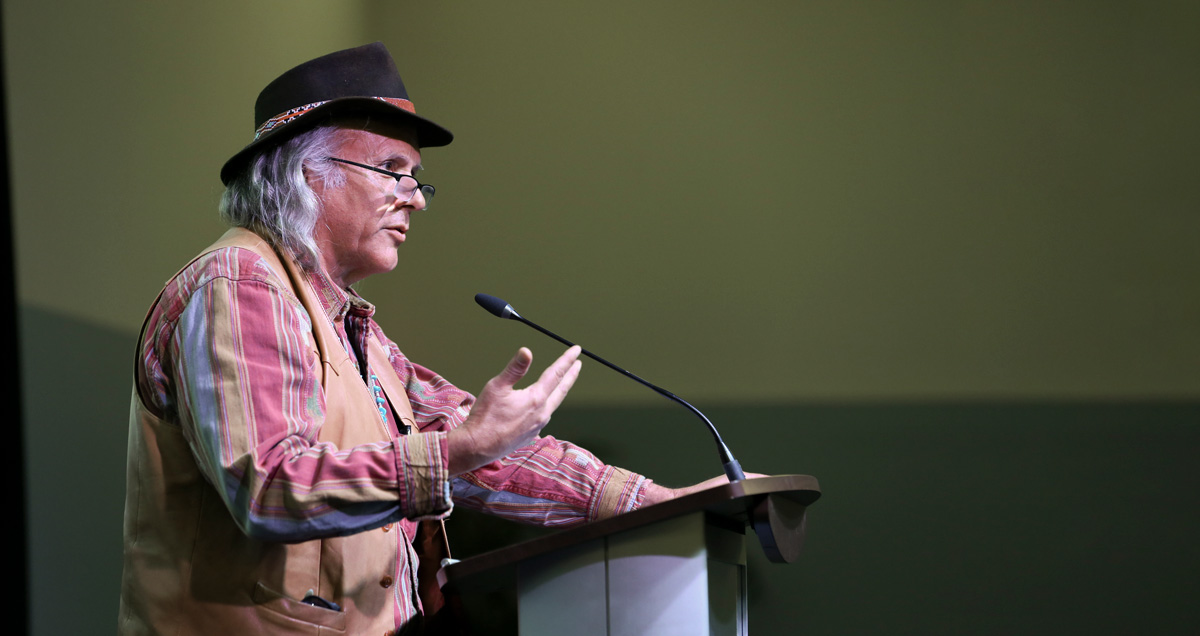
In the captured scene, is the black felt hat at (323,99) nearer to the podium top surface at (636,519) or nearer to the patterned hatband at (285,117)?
the patterned hatband at (285,117)

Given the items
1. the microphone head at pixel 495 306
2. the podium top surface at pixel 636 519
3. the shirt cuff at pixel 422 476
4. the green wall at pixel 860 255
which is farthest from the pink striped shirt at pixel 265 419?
the green wall at pixel 860 255

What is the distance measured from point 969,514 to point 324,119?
5.46 ft

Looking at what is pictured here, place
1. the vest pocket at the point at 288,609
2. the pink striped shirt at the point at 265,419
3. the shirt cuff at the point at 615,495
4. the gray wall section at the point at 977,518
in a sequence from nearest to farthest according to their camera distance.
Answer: the pink striped shirt at the point at 265,419, the vest pocket at the point at 288,609, the shirt cuff at the point at 615,495, the gray wall section at the point at 977,518

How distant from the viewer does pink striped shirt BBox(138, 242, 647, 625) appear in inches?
44.8

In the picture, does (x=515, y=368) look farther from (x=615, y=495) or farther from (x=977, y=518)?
(x=977, y=518)

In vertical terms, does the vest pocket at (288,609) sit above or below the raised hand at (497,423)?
below

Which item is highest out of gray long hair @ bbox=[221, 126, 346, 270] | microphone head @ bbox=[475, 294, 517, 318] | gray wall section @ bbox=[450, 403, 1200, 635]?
gray long hair @ bbox=[221, 126, 346, 270]

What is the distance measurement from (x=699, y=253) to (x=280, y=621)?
1.50 metres

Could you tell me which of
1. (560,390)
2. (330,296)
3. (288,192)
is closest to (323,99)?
(288,192)

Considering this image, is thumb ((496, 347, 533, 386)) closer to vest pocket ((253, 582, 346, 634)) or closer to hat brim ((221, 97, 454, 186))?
vest pocket ((253, 582, 346, 634))

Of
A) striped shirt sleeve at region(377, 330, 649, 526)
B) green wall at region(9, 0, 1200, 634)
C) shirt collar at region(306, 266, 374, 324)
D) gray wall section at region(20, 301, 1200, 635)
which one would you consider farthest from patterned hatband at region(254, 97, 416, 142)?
gray wall section at region(20, 301, 1200, 635)

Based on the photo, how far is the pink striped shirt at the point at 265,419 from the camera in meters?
1.14

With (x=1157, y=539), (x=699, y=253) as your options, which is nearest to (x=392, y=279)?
(x=699, y=253)

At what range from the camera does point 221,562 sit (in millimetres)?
1294
